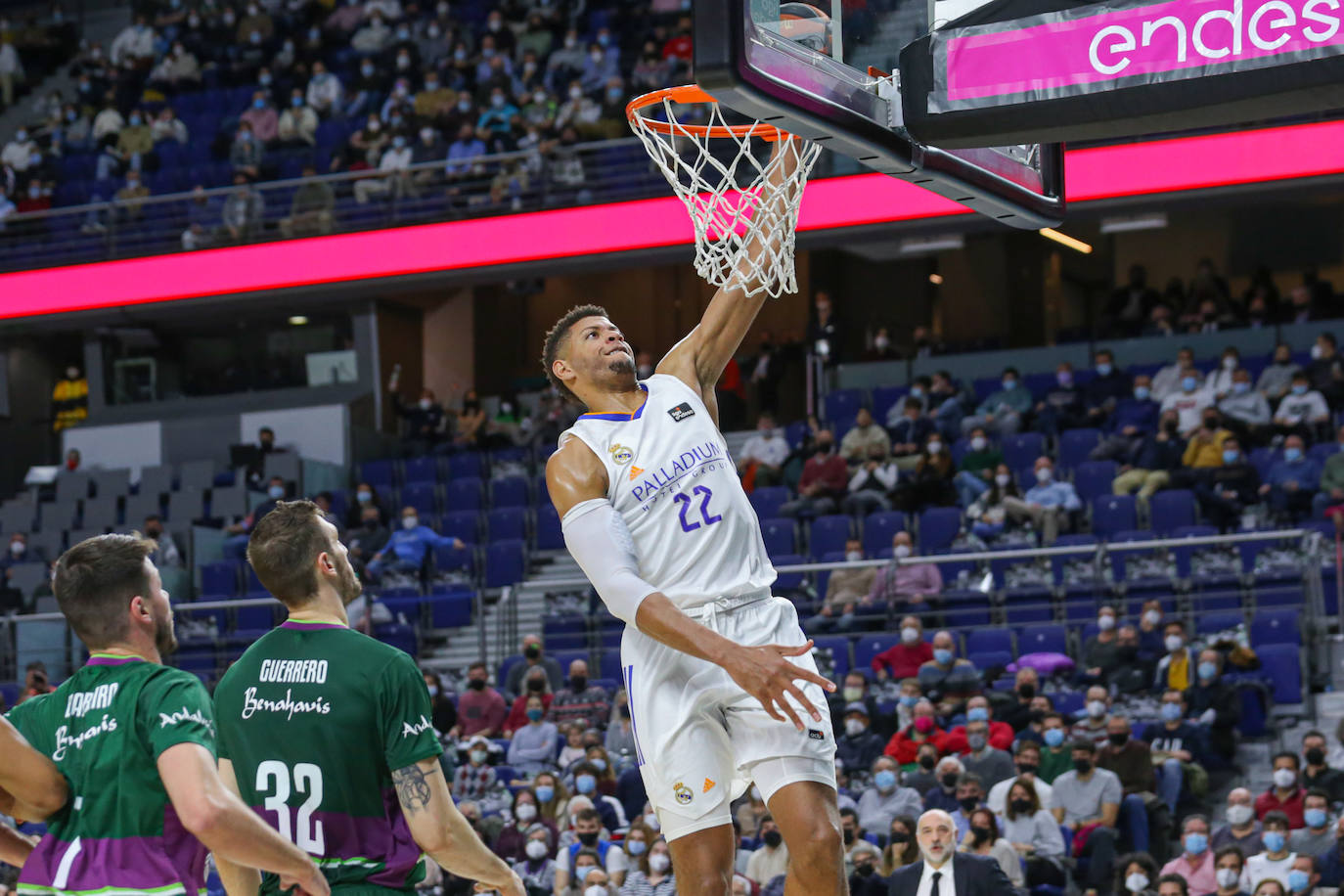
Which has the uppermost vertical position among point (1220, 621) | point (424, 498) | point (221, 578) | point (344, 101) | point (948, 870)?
point (344, 101)

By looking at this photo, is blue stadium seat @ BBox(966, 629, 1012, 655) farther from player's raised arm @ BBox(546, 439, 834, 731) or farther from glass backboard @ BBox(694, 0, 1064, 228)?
player's raised arm @ BBox(546, 439, 834, 731)

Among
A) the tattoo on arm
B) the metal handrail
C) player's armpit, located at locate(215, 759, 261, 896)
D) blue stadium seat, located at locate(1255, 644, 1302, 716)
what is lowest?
blue stadium seat, located at locate(1255, 644, 1302, 716)

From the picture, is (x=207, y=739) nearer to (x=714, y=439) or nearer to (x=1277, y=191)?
(x=714, y=439)

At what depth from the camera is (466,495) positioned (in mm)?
21656

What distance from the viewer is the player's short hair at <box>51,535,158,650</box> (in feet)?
13.7

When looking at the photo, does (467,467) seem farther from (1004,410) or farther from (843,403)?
(1004,410)

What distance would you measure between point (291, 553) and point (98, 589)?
61 cm

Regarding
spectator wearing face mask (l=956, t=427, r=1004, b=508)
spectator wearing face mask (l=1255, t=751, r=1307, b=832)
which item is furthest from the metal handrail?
spectator wearing face mask (l=1255, t=751, r=1307, b=832)

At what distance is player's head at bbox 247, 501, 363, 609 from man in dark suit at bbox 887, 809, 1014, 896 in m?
5.84

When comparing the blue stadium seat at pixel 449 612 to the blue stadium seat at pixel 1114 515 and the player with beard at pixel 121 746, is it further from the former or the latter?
the player with beard at pixel 121 746

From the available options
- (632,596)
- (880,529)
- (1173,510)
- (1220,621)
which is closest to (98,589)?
(632,596)

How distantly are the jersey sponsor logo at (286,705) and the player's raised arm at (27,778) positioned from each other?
23.5 inches

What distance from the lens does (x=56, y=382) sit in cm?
2786

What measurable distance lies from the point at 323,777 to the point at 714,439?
178 cm
